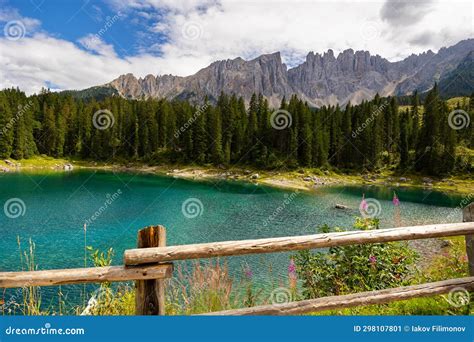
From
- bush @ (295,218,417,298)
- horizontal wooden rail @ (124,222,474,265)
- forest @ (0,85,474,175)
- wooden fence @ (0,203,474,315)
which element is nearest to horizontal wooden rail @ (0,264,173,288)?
wooden fence @ (0,203,474,315)

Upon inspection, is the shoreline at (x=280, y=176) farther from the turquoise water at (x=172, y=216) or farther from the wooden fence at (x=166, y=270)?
the wooden fence at (x=166, y=270)

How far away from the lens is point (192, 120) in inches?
3757

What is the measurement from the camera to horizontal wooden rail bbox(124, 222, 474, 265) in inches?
183

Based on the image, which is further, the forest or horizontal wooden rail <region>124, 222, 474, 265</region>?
the forest

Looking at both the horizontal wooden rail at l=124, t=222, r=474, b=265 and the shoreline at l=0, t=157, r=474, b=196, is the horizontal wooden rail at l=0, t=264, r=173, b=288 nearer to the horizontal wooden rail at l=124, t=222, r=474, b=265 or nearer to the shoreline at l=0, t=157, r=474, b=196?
the horizontal wooden rail at l=124, t=222, r=474, b=265

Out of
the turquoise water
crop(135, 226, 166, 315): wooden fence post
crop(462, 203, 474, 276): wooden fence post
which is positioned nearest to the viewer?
crop(135, 226, 166, 315): wooden fence post

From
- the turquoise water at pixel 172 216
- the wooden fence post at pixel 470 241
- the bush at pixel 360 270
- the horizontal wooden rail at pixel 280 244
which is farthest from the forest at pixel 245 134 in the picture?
the horizontal wooden rail at pixel 280 244

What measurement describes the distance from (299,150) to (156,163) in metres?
40.6

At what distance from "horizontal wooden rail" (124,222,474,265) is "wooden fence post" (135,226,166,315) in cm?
19

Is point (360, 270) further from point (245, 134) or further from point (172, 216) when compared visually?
point (245, 134)

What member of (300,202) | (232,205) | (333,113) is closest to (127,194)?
(232,205)

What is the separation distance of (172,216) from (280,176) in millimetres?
45960

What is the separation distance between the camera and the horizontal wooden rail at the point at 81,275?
4566mm

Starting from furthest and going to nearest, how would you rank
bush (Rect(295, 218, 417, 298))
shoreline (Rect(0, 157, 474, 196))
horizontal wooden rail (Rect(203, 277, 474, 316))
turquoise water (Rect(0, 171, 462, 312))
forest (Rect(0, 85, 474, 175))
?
1. forest (Rect(0, 85, 474, 175))
2. shoreline (Rect(0, 157, 474, 196))
3. turquoise water (Rect(0, 171, 462, 312))
4. bush (Rect(295, 218, 417, 298))
5. horizontal wooden rail (Rect(203, 277, 474, 316))
